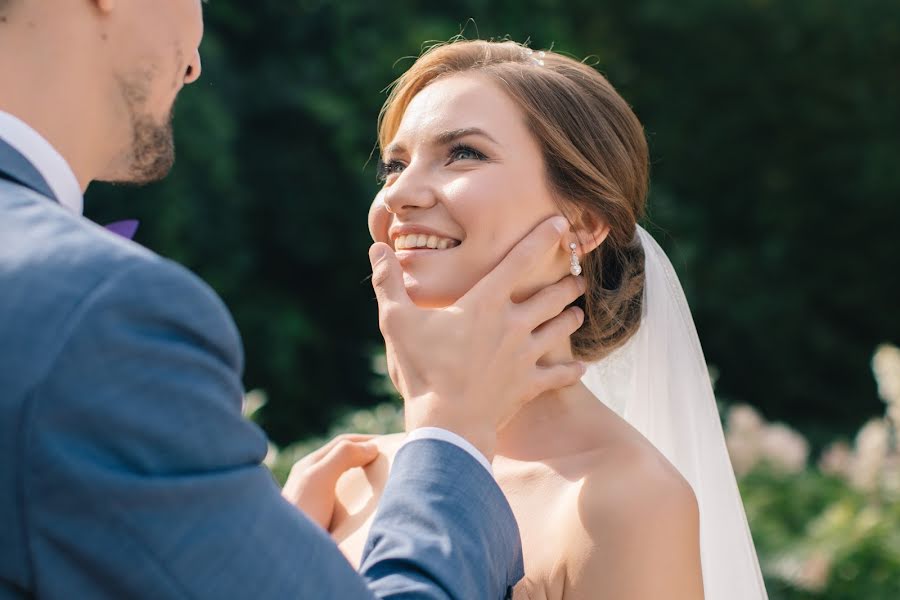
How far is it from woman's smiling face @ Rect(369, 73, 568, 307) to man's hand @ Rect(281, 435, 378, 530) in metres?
0.48

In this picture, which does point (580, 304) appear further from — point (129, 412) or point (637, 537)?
point (129, 412)

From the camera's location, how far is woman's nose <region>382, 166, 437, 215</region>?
90.6 inches

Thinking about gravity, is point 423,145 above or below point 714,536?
above

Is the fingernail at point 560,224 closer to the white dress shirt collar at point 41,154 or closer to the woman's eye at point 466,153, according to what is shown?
the woman's eye at point 466,153

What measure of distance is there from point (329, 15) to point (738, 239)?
6331 millimetres

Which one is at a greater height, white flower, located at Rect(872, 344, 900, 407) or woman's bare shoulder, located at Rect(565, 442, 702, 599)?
woman's bare shoulder, located at Rect(565, 442, 702, 599)

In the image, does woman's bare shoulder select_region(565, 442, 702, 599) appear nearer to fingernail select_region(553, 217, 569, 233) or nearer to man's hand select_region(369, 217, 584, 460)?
man's hand select_region(369, 217, 584, 460)

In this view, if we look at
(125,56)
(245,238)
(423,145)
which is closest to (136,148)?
(125,56)

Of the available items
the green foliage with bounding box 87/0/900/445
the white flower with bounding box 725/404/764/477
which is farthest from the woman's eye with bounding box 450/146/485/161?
the green foliage with bounding box 87/0/900/445

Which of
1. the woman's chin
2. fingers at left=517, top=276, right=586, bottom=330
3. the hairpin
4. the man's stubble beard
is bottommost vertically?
the woman's chin

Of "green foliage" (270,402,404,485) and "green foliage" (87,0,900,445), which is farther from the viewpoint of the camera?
"green foliage" (87,0,900,445)

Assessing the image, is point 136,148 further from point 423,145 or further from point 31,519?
point 423,145

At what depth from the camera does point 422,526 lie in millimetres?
1552

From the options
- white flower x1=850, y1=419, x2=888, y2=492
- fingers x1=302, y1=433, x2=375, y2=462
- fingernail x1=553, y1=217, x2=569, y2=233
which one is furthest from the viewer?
white flower x1=850, y1=419, x2=888, y2=492
